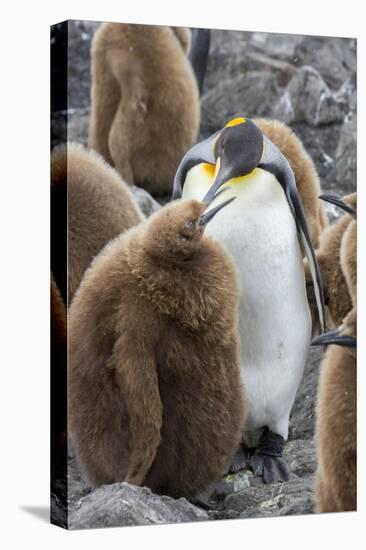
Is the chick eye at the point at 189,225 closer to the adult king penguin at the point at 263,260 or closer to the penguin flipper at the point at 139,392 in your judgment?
the adult king penguin at the point at 263,260

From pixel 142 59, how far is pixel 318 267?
96cm

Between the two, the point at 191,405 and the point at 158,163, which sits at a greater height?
the point at 158,163

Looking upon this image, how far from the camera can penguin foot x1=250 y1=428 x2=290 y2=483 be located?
4414 mm

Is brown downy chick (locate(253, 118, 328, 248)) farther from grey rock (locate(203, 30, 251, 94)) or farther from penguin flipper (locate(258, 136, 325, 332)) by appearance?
grey rock (locate(203, 30, 251, 94))

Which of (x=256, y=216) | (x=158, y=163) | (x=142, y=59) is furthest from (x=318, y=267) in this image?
(x=142, y=59)

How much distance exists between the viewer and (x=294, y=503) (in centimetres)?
438

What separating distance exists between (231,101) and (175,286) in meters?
0.76

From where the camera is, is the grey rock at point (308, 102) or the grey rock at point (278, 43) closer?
the grey rock at point (278, 43)

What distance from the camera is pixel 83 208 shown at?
421 cm

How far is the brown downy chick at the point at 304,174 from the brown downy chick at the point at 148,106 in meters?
0.31

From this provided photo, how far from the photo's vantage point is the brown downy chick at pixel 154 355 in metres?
3.95

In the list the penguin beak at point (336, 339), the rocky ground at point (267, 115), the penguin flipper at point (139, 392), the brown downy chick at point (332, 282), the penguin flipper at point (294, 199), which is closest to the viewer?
the penguin flipper at point (139, 392)

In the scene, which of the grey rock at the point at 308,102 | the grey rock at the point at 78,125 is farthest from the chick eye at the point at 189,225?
the grey rock at the point at 308,102

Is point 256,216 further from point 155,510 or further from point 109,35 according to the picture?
point 155,510
